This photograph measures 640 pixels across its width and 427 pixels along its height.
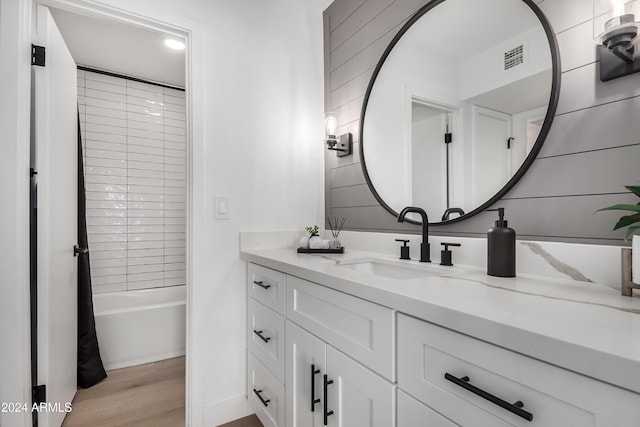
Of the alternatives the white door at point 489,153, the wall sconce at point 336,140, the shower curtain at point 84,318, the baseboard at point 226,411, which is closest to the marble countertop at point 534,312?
the white door at point 489,153

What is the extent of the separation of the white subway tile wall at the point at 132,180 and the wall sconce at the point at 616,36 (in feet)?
10.1

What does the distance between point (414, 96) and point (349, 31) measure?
0.74 metres

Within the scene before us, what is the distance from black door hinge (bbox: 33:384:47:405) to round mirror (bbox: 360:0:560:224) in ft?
6.10

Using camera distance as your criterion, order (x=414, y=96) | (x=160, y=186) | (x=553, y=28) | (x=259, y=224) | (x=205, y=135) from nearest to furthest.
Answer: (x=553, y=28), (x=414, y=96), (x=205, y=135), (x=259, y=224), (x=160, y=186)

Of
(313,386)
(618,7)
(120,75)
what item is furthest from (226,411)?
(120,75)

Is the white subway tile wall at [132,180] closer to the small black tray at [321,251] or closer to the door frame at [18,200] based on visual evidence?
the door frame at [18,200]

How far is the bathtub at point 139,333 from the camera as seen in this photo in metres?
2.32

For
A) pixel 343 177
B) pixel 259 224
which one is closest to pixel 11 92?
pixel 259 224

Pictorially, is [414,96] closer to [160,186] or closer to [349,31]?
[349,31]

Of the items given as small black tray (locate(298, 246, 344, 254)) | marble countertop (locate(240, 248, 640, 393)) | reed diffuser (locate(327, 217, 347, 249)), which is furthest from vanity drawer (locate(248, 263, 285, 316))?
reed diffuser (locate(327, 217, 347, 249))

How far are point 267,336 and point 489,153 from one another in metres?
1.24

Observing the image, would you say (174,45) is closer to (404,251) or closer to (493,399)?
(404,251)

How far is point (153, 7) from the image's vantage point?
163 centimetres

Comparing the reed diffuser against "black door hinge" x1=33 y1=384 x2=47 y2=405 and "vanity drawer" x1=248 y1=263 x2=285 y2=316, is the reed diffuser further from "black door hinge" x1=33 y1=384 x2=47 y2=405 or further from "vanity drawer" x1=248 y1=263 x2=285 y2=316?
"black door hinge" x1=33 y1=384 x2=47 y2=405
